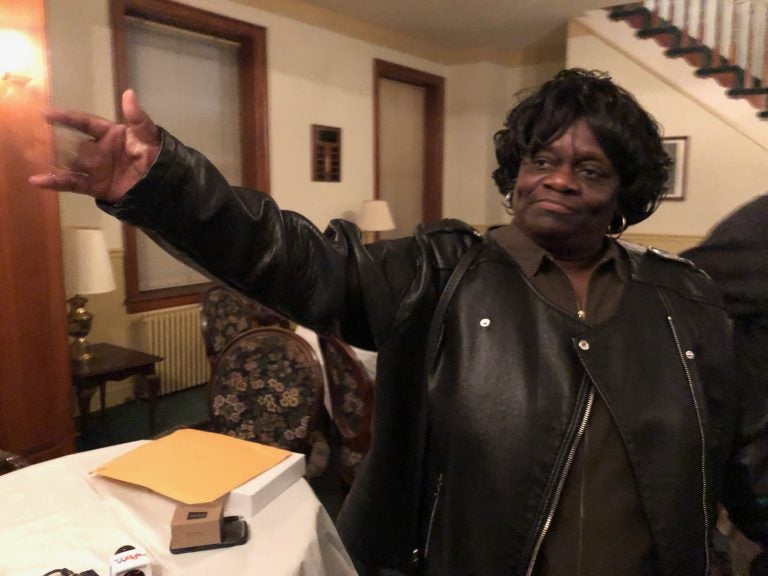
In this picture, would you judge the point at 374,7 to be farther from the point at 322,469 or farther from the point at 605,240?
the point at 605,240

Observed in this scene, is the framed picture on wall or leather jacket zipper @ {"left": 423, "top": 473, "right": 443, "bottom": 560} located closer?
leather jacket zipper @ {"left": 423, "top": 473, "right": 443, "bottom": 560}

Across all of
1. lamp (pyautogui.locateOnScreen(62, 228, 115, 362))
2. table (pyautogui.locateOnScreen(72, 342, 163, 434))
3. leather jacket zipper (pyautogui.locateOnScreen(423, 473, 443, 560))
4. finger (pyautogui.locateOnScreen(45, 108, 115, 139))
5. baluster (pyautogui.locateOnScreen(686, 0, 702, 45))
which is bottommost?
table (pyautogui.locateOnScreen(72, 342, 163, 434))

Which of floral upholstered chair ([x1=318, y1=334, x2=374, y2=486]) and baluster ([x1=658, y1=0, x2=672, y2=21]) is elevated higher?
baluster ([x1=658, y1=0, x2=672, y2=21])

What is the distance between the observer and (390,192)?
18.4 feet

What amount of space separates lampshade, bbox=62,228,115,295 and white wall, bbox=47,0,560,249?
0.46 meters

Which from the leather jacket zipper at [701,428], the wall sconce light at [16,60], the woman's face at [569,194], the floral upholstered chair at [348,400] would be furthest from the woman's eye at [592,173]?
the wall sconce light at [16,60]

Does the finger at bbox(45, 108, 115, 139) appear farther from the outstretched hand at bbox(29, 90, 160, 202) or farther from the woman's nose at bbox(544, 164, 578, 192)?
the woman's nose at bbox(544, 164, 578, 192)

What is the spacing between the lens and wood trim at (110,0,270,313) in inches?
133

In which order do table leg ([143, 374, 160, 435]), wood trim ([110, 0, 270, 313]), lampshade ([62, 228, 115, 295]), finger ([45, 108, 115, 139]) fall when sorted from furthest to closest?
wood trim ([110, 0, 270, 313]), table leg ([143, 374, 160, 435]), lampshade ([62, 228, 115, 295]), finger ([45, 108, 115, 139])

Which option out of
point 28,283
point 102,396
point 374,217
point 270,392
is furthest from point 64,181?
point 374,217

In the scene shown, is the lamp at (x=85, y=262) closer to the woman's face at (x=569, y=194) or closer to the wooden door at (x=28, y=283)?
the wooden door at (x=28, y=283)

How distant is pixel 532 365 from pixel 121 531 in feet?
2.67

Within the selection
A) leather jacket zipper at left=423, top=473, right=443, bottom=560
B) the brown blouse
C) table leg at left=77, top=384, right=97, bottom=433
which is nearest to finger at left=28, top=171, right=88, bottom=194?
leather jacket zipper at left=423, top=473, right=443, bottom=560

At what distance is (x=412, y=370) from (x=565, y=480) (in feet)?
0.82
